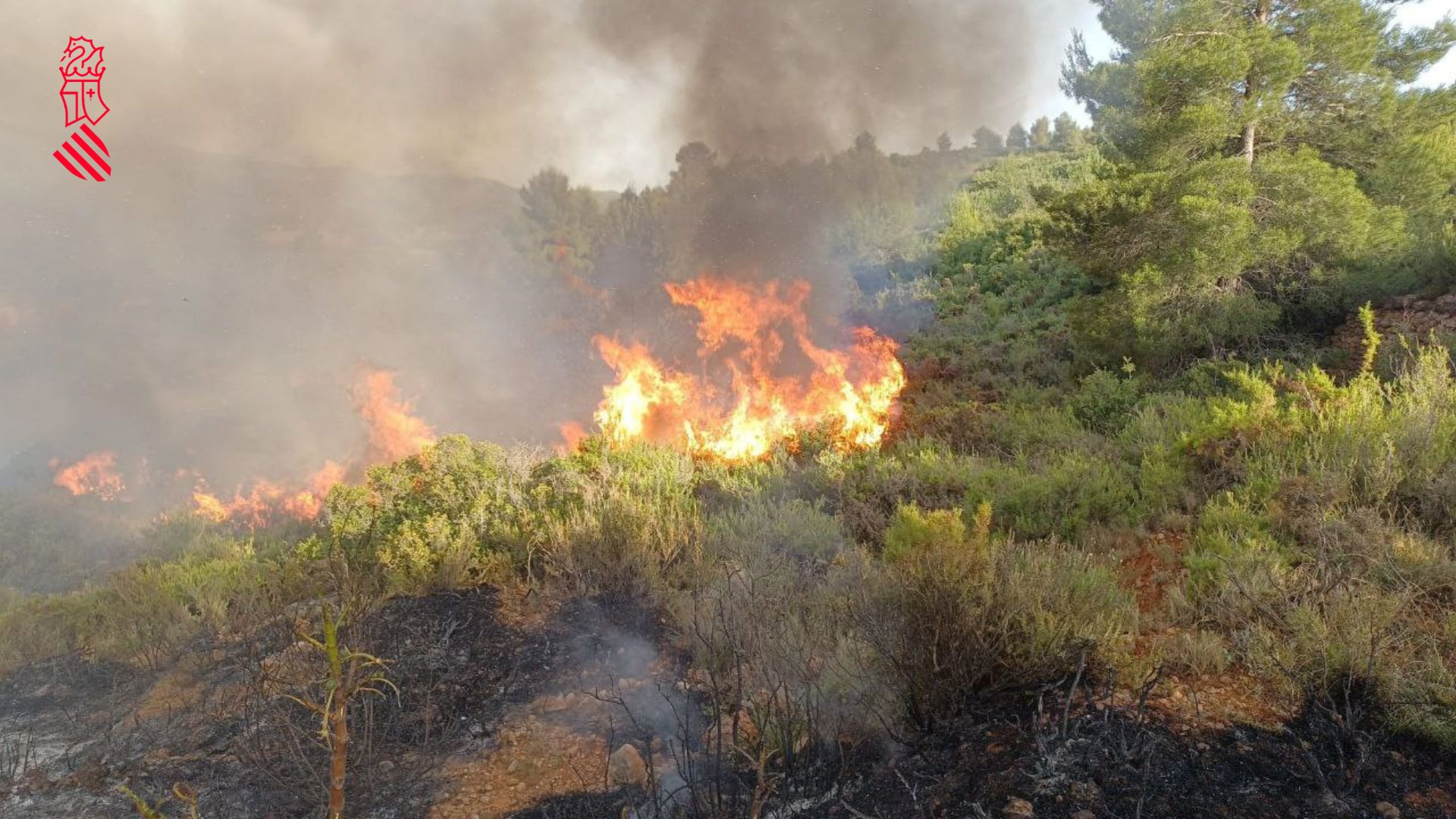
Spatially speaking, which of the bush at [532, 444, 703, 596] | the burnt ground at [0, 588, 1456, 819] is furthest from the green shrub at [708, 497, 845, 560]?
the burnt ground at [0, 588, 1456, 819]

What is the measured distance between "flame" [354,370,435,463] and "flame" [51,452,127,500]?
7.22 m

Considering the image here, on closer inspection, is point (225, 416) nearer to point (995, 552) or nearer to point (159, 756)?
point (159, 756)

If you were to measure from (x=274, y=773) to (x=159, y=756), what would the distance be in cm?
145

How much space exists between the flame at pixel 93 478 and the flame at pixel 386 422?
722cm

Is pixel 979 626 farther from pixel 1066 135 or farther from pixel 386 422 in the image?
pixel 1066 135

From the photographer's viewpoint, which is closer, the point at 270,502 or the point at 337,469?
the point at 270,502

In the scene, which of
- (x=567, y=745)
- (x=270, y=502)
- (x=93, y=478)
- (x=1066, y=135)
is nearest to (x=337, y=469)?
(x=270, y=502)

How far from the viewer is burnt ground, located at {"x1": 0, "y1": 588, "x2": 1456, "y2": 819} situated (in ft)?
8.60

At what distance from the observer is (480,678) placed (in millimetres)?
4895

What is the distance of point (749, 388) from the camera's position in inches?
443

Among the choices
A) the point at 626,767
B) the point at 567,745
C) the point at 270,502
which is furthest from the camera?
the point at 270,502

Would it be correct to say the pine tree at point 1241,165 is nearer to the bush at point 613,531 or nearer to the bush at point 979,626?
the bush at point 613,531

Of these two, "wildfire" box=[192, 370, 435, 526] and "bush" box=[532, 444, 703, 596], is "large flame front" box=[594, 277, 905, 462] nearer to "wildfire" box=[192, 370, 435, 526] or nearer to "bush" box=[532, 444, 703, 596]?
"bush" box=[532, 444, 703, 596]

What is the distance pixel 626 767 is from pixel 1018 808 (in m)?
2.15
